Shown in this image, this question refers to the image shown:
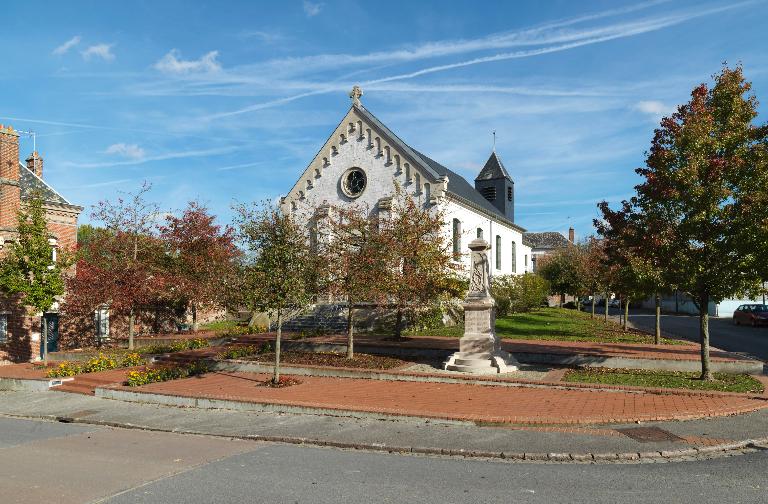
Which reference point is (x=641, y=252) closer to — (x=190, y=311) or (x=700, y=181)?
(x=700, y=181)

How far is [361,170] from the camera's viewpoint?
32.6 m

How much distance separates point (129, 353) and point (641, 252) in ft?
60.9

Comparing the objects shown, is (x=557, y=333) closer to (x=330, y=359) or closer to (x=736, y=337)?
(x=736, y=337)

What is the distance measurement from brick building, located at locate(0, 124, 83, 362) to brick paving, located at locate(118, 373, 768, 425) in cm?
1249

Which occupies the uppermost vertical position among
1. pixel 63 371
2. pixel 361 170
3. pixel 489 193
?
pixel 489 193

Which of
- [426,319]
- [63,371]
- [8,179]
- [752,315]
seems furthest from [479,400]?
[752,315]

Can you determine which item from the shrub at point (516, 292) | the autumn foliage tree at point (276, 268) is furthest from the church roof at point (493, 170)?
the autumn foliage tree at point (276, 268)

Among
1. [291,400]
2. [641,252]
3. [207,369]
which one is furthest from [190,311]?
[641,252]

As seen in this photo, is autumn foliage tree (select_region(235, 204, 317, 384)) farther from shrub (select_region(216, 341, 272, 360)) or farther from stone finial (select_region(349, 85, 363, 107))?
stone finial (select_region(349, 85, 363, 107))

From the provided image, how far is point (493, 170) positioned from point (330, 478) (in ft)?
145

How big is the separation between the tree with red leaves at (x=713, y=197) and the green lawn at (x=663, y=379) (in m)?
0.49

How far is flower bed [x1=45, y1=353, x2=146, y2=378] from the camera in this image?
61.6 feet

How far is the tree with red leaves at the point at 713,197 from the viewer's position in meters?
13.5

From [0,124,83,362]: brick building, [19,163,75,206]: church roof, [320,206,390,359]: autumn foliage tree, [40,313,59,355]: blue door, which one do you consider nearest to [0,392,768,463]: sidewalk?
[320,206,390,359]: autumn foliage tree
